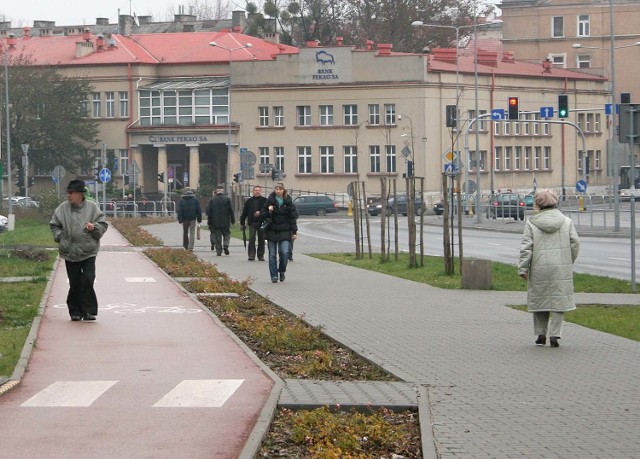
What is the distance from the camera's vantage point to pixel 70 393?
10.3 meters

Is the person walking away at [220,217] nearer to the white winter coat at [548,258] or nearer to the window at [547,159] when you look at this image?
the white winter coat at [548,258]

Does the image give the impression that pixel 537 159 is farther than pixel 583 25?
No

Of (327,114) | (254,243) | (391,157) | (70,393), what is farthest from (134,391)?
(327,114)

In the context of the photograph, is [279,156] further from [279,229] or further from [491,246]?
[279,229]

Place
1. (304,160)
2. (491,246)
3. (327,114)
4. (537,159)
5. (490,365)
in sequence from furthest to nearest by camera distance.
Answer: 1. (537,159)
2. (304,160)
3. (327,114)
4. (491,246)
5. (490,365)

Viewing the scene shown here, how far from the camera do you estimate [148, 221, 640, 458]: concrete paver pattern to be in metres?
8.70

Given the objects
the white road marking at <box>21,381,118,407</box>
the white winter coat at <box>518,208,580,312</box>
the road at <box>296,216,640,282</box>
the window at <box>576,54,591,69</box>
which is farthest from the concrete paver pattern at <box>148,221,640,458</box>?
the window at <box>576,54,591,69</box>

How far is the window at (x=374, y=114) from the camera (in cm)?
8400

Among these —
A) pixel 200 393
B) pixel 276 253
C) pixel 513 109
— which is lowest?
pixel 200 393

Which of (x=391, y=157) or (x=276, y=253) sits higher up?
(x=391, y=157)

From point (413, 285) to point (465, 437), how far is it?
1390 cm

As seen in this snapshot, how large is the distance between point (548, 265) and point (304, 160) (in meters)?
72.1

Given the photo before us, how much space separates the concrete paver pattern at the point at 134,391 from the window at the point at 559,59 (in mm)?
92042

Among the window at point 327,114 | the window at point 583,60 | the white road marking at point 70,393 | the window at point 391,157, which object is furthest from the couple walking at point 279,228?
the window at point 583,60
